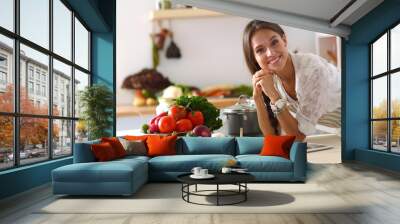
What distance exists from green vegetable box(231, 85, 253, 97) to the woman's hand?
0.40ft

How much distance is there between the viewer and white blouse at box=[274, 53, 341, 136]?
30.2 feet

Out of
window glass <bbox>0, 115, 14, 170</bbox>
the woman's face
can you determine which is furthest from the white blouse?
window glass <bbox>0, 115, 14, 170</bbox>

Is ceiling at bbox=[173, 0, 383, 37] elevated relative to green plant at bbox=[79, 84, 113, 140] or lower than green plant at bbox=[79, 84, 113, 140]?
elevated

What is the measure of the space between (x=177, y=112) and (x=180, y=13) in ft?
14.7

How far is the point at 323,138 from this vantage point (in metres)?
9.28

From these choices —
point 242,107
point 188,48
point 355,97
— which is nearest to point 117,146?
point 242,107

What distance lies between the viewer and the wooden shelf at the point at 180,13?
1009 cm

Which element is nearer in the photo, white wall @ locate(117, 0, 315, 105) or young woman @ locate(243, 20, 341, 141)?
young woman @ locate(243, 20, 341, 141)

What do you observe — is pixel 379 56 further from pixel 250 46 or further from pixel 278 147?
pixel 278 147

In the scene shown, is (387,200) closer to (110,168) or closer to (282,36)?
(110,168)

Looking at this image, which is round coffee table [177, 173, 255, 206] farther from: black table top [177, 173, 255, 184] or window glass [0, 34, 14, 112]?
window glass [0, 34, 14, 112]

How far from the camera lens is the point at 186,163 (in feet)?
16.8

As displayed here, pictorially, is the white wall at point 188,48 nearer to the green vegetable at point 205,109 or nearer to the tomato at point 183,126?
the green vegetable at point 205,109

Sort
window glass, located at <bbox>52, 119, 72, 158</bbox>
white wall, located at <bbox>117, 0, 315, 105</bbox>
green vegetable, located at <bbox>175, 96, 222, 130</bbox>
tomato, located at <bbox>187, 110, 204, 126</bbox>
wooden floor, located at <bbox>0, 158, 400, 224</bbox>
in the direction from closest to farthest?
1. wooden floor, located at <bbox>0, 158, 400, 224</bbox>
2. window glass, located at <bbox>52, 119, 72, 158</bbox>
3. tomato, located at <bbox>187, 110, 204, 126</bbox>
4. green vegetable, located at <bbox>175, 96, 222, 130</bbox>
5. white wall, located at <bbox>117, 0, 315, 105</bbox>
